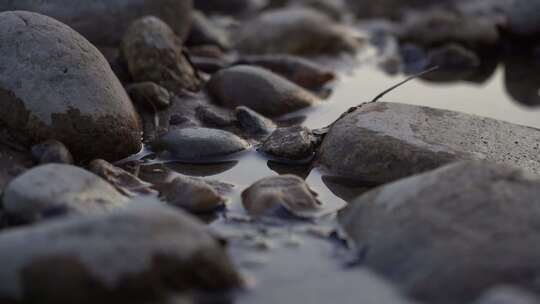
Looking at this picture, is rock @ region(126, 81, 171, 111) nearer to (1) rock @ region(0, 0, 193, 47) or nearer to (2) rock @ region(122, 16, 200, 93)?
(2) rock @ region(122, 16, 200, 93)

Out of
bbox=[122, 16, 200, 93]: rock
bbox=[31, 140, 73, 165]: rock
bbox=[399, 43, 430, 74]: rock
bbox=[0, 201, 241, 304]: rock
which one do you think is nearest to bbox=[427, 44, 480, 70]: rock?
bbox=[399, 43, 430, 74]: rock

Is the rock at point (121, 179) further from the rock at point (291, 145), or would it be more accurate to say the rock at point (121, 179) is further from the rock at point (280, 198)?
the rock at point (291, 145)

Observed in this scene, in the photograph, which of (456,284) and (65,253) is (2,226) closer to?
(65,253)

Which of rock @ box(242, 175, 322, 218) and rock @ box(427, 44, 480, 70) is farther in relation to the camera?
rock @ box(427, 44, 480, 70)

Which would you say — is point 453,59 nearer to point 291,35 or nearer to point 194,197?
point 291,35

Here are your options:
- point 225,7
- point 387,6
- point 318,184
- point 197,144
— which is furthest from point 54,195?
point 387,6

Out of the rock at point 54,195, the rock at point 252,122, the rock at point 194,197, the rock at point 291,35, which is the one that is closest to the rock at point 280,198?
the rock at point 194,197
